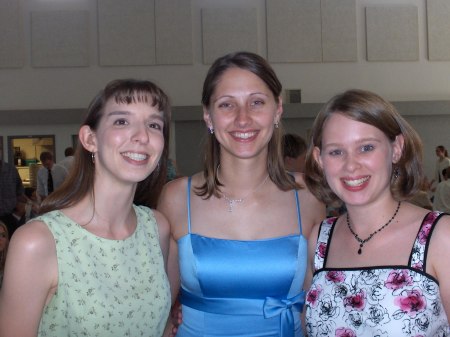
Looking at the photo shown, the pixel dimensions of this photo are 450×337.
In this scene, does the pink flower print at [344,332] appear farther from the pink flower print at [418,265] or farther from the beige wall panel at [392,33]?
the beige wall panel at [392,33]

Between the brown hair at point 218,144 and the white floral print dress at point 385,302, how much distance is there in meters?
0.84

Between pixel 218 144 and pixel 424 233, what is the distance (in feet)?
3.99

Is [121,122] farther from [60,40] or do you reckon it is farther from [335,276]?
[60,40]

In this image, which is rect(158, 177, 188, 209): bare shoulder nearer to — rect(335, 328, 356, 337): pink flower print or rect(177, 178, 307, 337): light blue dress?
rect(177, 178, 307, 337): light blue dress

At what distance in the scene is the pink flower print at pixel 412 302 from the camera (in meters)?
1.86

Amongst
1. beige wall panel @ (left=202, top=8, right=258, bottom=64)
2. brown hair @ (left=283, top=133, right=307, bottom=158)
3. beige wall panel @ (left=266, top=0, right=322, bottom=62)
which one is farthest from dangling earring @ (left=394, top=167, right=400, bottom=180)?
beige wall panel @ (left=266, top=0, right=322, bottom=62)

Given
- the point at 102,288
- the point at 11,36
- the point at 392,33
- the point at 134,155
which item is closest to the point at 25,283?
the point at 102,288

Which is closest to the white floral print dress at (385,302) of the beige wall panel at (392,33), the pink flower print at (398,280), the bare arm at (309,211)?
the pink flower print at (398,280)

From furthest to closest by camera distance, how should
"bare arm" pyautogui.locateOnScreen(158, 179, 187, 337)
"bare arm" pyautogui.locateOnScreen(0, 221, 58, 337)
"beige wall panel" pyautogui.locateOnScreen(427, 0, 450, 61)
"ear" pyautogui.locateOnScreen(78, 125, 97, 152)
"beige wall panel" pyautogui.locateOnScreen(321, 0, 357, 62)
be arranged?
"beige wall panel" pyautogui.locateOnScreen(427, 0, 450, 61) → "beige wall panel" pyautogui.locateOnScreen(321, 0, 357, 62) → "bare arm" pyautogui.locateOnScreen(158, 179, 187, 337) → "ear" pyautogui.locateOnScreen(78, 125, 97, 152) → "bare arm" pyautogui.locateOnScreen(0, 221, 58, 337)

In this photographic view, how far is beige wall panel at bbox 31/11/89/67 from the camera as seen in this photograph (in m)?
13.1

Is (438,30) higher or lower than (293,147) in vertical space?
higher

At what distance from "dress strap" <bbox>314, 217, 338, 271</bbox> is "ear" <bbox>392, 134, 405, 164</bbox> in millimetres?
415

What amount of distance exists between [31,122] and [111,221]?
11.5 m

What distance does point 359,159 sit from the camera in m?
2.04
